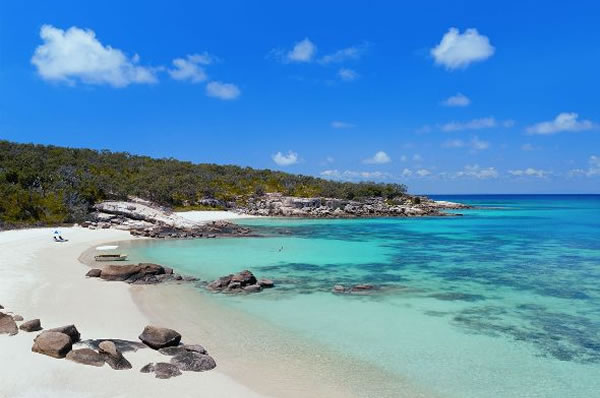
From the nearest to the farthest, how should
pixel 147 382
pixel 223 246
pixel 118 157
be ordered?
pixel 147 382 < pixel 223 246 < pixel 118 157

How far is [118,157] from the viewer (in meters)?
76.4

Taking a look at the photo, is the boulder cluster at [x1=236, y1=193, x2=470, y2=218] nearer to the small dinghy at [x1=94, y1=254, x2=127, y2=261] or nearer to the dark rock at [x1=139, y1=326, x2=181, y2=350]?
the small dinghy at [x1=94, y1=254, x2=127, y2=261]

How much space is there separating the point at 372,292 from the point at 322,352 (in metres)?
7.19

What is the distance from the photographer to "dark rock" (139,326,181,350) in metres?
10.3

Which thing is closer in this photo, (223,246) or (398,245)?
(223,246)

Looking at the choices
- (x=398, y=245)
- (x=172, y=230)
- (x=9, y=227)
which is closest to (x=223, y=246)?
(x=172, y=230)

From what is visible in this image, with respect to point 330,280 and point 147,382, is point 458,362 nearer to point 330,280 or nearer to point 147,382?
point 147,382

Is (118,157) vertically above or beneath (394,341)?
above

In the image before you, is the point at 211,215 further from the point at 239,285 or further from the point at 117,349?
the point at 117,349

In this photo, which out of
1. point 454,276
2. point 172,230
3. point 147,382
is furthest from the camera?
point 172,230

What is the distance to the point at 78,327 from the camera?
1177 centimetres

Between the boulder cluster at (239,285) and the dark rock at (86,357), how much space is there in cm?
829

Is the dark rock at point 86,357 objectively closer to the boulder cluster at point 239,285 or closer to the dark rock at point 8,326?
the dark rock at point 8,326

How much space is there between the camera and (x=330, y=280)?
806 inches
